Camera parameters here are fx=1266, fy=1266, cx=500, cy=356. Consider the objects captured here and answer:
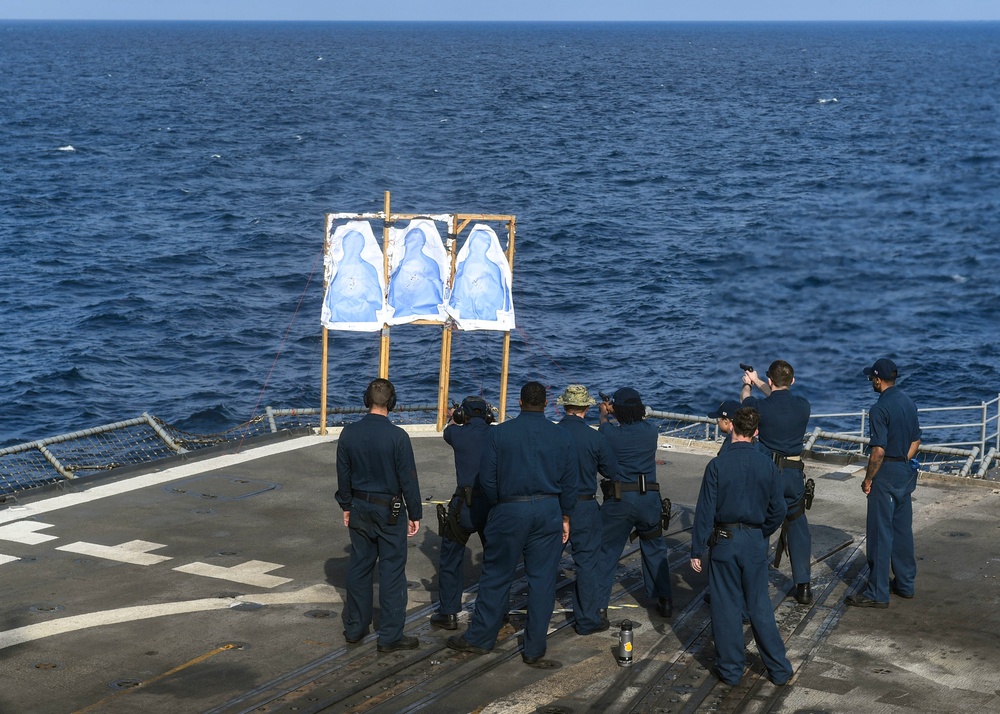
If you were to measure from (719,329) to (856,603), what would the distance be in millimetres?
35120

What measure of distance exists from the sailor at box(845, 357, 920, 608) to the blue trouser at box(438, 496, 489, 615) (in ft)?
12.5

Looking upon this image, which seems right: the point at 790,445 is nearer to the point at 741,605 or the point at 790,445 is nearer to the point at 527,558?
the point at 741,605

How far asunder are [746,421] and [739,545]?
1.00m

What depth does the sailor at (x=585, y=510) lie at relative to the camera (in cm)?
1118

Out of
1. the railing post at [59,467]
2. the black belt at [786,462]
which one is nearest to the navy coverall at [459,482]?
the black belt at [786,462]

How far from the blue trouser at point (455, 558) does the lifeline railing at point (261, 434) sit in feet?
15.9

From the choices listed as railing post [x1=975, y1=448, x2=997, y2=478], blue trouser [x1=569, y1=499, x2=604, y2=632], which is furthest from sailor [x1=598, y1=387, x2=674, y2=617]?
railing post [x1=975, y1=448, x2=997, y2=478]

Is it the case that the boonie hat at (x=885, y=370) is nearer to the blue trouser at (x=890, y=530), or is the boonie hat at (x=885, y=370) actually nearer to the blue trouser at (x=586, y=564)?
the blue trouser at (x=890, y=530)

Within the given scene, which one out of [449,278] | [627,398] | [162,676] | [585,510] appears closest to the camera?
[162,676]

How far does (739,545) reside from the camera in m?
10.2

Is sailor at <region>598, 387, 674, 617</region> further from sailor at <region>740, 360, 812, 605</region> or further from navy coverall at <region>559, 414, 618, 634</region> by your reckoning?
sailor at <region>740, 360, 812, 605</region>

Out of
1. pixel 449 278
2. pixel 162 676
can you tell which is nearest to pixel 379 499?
pixel 162 676

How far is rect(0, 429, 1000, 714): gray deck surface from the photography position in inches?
392

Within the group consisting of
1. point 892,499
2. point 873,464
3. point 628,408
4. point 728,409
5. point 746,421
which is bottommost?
point 892,499
